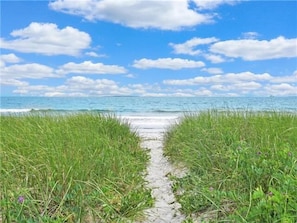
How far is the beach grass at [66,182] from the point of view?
9.21 feet

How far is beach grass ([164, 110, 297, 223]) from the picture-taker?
235 cm

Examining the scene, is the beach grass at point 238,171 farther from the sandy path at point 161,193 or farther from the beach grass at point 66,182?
the beach grass at point 66,182

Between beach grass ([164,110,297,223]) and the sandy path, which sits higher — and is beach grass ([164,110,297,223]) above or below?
above

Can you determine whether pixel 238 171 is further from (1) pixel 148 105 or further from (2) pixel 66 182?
(1) pixel 148 105

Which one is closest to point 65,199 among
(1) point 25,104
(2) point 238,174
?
(2) point 238,174

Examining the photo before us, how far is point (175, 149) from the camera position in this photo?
5383mm

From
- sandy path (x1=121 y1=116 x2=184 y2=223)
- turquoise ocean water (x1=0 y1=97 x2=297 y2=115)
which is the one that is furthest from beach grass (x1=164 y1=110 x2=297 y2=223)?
turquoise ocean water (x1=0 y1=97 x2=297 y2=115)

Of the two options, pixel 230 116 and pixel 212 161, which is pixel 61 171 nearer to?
pixel 212 161

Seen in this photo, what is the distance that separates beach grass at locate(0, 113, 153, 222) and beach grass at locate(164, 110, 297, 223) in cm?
51

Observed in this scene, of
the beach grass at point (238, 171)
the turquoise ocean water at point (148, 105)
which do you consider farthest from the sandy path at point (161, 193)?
the turquoise ocean water at point (148, 105)

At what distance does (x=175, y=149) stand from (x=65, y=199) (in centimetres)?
268

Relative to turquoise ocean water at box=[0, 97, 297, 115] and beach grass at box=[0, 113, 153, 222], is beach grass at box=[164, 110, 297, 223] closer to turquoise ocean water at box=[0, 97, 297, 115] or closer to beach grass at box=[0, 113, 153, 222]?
beach grass at box=[0, 113, 153, 222]

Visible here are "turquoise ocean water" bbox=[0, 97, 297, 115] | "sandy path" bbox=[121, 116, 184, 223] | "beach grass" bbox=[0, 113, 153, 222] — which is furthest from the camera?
"turquoise ocean water" bbox=[0, 97, 297, 115]

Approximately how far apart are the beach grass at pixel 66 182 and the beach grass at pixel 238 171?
0.51 meters
